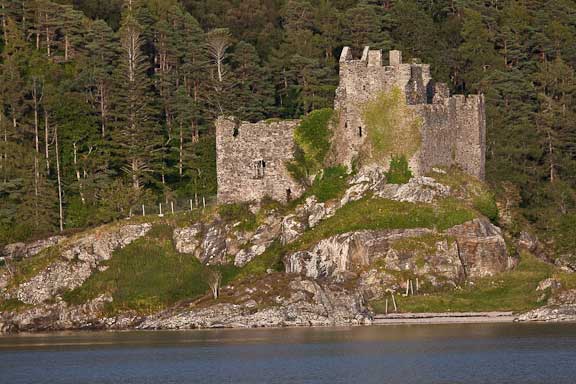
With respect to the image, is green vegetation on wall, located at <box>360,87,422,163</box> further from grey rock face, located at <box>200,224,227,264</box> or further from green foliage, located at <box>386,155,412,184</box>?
grey rock face, located at <box>200,224,227,264</box>

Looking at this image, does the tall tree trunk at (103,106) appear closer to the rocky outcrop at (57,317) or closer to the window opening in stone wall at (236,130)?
the window opening in stone wall at (236,130)

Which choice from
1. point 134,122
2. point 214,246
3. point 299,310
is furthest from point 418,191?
point 134,122

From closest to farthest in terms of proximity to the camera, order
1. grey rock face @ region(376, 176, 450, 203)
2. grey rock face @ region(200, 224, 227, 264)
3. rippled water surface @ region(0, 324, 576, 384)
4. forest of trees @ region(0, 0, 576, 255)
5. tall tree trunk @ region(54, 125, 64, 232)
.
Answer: rippled water surface @ region(0, 324, 576, 384), grey rock face @ region(376, 176, 450, 203), grey rock face @ region(200, 224, 227, 264), tall tree trunk @ region(54, 125, 64, 232), forest of trees @ region(0, 0, 576, 255)

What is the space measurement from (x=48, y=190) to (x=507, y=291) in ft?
94.2

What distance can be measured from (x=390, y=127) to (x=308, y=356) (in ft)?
59.0

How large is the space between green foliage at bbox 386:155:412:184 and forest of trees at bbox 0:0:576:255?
23.7 ft

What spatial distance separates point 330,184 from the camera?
318ft

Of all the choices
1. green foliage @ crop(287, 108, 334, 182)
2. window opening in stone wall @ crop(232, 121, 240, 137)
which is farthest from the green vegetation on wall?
window opening in stone wall @ crop(232, 121, 240, 137)

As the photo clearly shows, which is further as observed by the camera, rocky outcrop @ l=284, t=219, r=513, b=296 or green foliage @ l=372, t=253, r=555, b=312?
rocky outcrop @ l=284, t=219, r=513, b=296

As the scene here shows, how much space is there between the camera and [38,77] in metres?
117

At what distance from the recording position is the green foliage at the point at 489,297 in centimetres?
8950

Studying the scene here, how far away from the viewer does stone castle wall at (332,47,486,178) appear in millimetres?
95750

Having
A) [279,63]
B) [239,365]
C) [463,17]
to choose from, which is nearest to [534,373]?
[239,365]

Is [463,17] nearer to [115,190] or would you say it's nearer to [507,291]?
[115,190]
